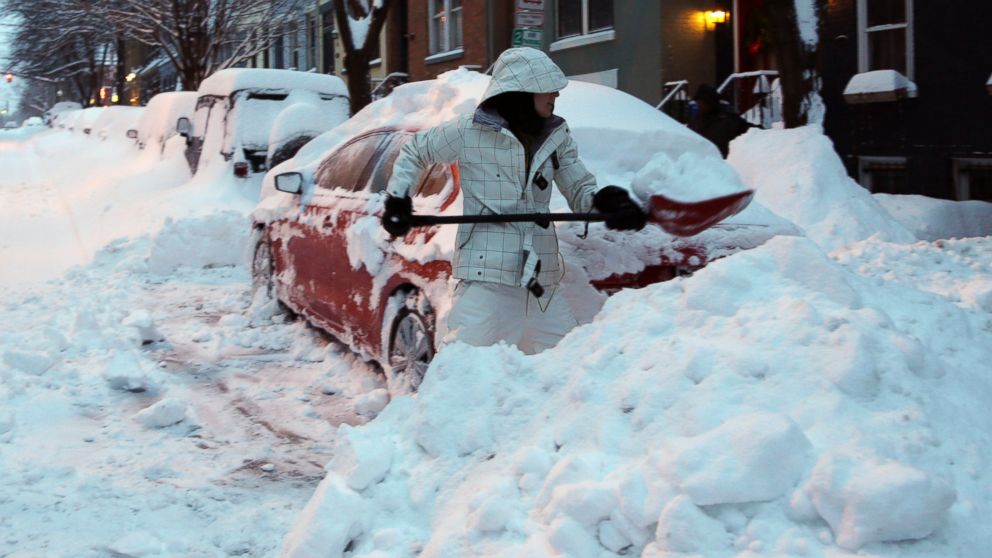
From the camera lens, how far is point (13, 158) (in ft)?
127

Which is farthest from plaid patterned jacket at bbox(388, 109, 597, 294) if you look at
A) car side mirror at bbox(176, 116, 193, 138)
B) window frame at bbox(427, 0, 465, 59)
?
window frame at bbox(427, 0, 465, 59)

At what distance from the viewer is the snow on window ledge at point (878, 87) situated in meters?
12.4

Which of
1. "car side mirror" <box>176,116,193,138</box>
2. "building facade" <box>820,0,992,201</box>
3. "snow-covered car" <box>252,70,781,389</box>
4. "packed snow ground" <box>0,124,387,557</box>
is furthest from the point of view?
"car side mirror" <box>176,116,193,138</box>

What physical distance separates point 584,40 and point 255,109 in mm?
7735

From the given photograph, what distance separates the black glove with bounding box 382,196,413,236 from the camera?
4441 mm

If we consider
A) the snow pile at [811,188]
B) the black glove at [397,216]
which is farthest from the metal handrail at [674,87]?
the black glove at [397,216]

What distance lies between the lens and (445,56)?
23781 millimetres

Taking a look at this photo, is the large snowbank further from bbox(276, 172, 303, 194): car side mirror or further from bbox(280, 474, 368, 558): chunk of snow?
bbox(276, 172, 303, 194): car side mirror

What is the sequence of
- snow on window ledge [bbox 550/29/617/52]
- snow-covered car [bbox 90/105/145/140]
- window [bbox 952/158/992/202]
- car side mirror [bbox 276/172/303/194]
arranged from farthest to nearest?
snow-covered car [bbox 90/105/145/140] < snow on window ledge [bbox 550/29/617/52] < window [bbox 952/158/992/202] < car side mirror [bbox 276/172/303/194]

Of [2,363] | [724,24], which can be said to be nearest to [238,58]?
[724,24]

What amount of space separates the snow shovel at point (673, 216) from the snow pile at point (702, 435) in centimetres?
59

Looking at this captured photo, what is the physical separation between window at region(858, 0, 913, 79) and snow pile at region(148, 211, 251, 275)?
7.62 meters

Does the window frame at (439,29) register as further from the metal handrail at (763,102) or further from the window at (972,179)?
the window at (972,179)

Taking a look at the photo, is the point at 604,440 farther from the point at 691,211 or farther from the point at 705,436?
the point at 691,211
